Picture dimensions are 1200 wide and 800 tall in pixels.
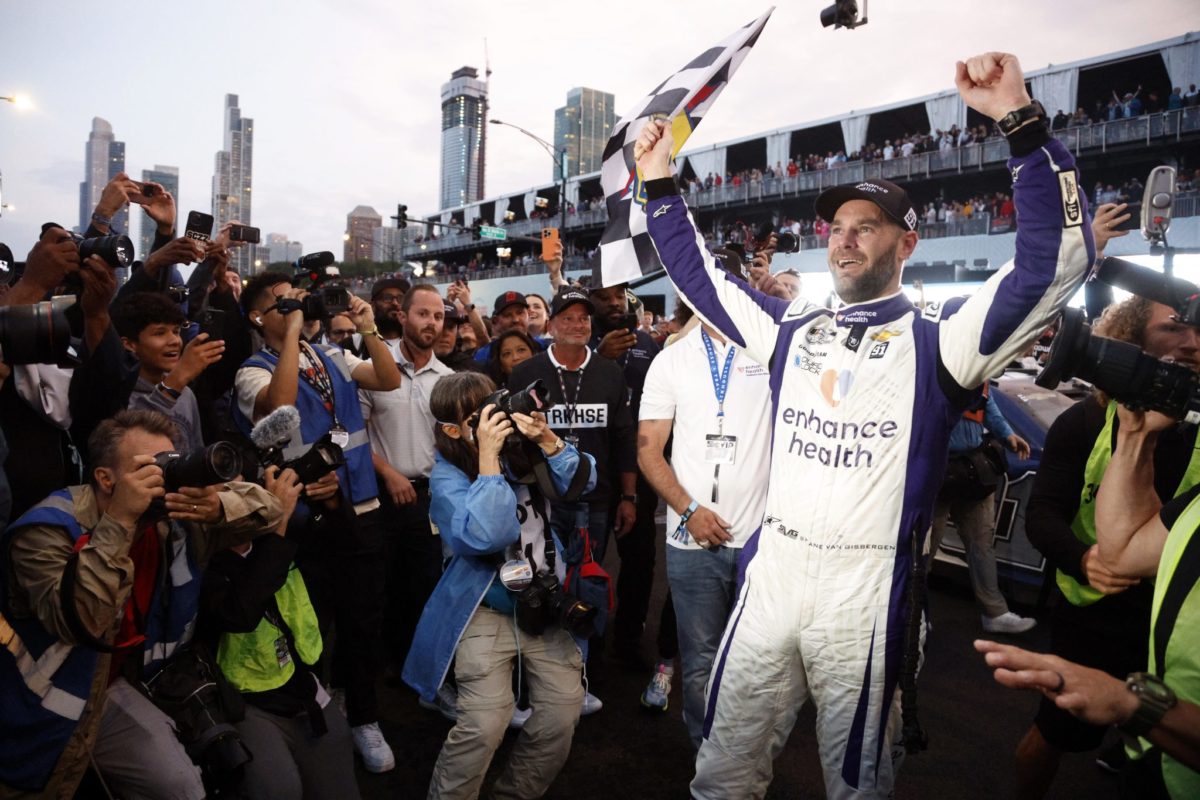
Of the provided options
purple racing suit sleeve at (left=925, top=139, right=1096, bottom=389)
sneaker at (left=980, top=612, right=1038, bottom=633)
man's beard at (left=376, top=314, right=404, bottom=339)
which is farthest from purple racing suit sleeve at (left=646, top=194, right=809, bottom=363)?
sneaker at (left=980, top=612, right=1038, bottom=633)

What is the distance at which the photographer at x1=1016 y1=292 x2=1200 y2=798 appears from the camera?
2.65 metres

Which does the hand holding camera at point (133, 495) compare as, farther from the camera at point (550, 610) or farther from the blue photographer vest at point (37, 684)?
the camera at point (550, 610)

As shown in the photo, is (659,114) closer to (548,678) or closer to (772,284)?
(772,284)

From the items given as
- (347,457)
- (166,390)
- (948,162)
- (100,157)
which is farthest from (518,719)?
(100,157)

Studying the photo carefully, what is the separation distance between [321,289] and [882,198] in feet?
9.29

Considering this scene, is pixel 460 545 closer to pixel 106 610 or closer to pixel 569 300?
pixel 106 610

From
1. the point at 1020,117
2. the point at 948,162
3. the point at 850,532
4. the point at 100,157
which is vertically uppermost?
the point at 100,157

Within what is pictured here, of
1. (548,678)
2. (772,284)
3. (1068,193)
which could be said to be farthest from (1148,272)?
(548,678)

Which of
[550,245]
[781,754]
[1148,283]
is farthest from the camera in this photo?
[550,245]

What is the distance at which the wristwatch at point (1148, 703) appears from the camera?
1.37 metres

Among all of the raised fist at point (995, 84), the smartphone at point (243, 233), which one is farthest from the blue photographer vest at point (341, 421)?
the raised fist at point (995, 84)

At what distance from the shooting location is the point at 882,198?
2.36 m

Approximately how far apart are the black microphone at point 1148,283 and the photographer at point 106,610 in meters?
2.79

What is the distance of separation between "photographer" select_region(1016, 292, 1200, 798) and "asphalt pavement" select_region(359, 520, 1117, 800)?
Answer: 2.34 ft
